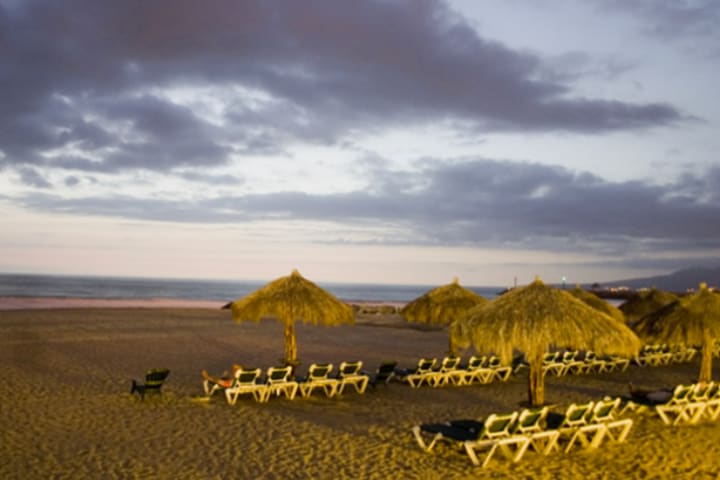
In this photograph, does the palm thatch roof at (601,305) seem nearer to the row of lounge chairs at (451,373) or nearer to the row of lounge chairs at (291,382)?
the row of lounge chairs at (451,373)

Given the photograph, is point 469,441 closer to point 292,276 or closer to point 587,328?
point 587,328

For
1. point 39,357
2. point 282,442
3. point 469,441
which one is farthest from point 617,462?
point 39,357

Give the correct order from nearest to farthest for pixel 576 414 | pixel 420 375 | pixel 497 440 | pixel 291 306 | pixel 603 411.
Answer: pixel 497 440 → pixel 576 414 → pixel 603 411 → pixel 420 375 → pixel 291 306

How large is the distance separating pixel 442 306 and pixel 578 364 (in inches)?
131

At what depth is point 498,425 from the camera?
7227mm

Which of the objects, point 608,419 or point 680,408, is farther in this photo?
point 680,408

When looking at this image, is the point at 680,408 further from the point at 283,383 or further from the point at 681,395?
the point at 283,383

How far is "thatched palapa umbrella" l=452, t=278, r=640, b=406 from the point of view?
8.77 meters

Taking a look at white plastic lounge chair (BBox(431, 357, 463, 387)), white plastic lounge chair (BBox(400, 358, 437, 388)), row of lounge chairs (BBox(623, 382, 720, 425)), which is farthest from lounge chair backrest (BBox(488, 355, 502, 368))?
row of lounge chairs (BBox(623, 382, 720, 425))

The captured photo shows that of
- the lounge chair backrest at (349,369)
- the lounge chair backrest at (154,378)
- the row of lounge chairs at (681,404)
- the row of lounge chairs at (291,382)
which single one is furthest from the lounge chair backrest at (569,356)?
the lounge chair backrest at (154,378)

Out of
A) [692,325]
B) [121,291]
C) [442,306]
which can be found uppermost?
[442,306]

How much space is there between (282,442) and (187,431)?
1.35 metres

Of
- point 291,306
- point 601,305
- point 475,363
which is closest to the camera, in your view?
point 291,306


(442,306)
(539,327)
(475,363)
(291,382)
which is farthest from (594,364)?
(291,382)
